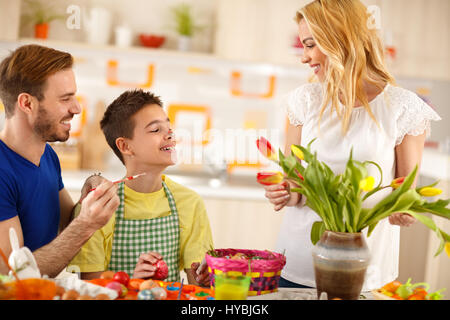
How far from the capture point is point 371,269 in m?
1.55

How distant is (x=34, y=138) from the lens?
149 centimetres

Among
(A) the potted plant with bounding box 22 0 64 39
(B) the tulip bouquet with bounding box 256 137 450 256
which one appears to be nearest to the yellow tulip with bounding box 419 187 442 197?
(B) the tulip bouquet with bounding box 256 137 450 256

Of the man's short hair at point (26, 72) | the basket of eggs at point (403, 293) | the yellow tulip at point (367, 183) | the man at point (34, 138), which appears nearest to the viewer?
the yellow tulip at point (367, 183)

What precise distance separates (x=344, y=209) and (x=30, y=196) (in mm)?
898

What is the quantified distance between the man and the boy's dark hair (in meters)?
0.24

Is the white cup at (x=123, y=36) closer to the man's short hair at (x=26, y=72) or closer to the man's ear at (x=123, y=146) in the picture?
the man's ear at (x=123, y=146)

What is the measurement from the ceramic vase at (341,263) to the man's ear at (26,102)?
0.92 metres

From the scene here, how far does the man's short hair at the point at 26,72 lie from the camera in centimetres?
149

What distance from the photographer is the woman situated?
1465 mm

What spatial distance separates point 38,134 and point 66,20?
2.15 meters

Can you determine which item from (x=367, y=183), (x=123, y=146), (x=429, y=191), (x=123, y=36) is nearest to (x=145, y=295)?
(x=367, y=183)

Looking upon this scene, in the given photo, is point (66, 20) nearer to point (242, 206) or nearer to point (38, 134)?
point (242, 206)

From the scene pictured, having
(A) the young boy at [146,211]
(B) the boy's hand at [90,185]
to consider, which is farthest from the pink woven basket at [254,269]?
(B) the boy's hand at [90,185]
